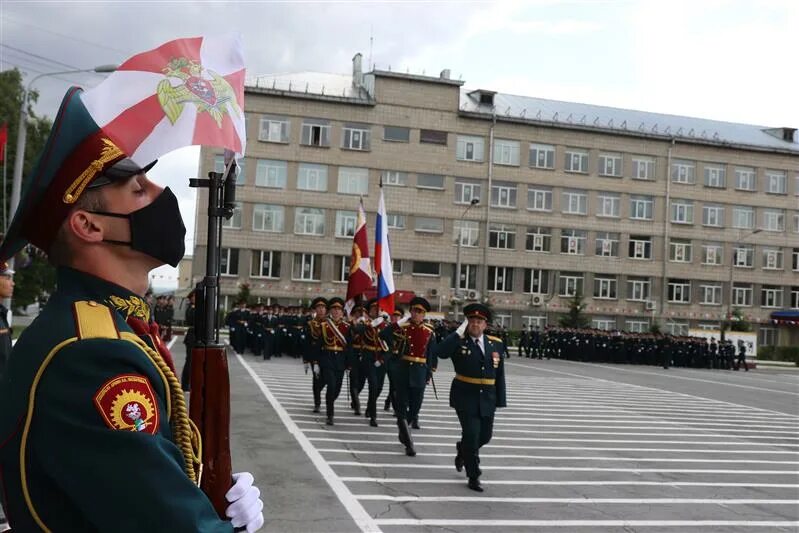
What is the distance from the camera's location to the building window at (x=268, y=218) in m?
47.5

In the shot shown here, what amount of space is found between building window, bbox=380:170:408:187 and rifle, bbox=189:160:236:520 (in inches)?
1824

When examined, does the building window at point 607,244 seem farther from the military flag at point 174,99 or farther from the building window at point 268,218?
the military flag at point 174,99

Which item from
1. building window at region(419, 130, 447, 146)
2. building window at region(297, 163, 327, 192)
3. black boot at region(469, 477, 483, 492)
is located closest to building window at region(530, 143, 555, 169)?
building window at region(419, 130, 447, 146)

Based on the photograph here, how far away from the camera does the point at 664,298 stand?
174ft

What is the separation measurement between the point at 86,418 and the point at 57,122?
2.56 ft

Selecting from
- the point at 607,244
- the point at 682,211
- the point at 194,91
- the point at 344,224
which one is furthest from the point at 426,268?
the point at 194,91

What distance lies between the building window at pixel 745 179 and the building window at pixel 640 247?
26.6 feet

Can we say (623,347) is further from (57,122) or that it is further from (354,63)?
(57,122)

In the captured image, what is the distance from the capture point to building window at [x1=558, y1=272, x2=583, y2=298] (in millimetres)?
51469

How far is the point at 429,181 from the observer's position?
1946 inches

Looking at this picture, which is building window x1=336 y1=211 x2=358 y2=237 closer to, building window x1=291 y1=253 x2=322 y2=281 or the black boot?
building window x1=291 y1=253 x2=322 y2=281

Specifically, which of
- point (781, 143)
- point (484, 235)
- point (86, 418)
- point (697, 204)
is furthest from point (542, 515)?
point (781, 143)

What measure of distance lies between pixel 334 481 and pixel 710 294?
170 ft

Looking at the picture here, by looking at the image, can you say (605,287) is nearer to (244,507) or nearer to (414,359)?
(414,359)
